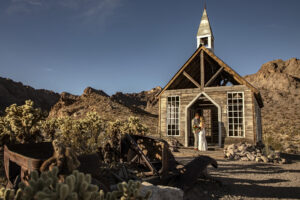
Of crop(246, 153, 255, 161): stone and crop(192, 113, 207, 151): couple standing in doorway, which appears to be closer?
crop(246, 153, 255, 161): stone

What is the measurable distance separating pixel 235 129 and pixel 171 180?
29.4ft

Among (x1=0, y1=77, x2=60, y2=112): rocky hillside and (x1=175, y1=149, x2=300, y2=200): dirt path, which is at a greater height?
(x1=0, y1=77, x2=60, y2=112): rocky hillside

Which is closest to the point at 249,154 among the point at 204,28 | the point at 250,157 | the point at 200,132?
the point at 250,157

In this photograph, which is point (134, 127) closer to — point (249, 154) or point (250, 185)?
point (250, 185)

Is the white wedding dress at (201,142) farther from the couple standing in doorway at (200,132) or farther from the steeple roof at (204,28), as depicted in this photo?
the steeple roof at (204,28)

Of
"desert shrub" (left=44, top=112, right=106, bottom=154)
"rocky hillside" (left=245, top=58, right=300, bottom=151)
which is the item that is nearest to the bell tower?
"desert shrub" (left=44, top=112, right=106, bottom=154)

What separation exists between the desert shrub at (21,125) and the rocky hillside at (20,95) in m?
44.7

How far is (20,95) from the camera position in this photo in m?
53.8

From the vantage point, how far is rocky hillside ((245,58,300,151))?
126 ft

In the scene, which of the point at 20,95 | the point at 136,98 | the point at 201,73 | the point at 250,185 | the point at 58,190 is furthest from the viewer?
the point at 136,98

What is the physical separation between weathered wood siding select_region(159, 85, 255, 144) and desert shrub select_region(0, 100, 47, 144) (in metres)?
9.65

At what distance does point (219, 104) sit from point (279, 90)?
51816 millimetres

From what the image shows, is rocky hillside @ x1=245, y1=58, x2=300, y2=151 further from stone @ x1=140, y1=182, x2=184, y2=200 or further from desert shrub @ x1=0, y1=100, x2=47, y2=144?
desert shrub @ x1=0, y1=100, x2=47, y2=144

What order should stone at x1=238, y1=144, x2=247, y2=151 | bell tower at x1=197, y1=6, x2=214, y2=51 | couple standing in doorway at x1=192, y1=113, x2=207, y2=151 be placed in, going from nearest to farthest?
stone at x1=238, y1=144, x2=247, y2=151
couple standing in doorway at x1=192, y1=113, x2=207, y2=151
bell tower at x1=197, y1=6, x2=214, y2=51
